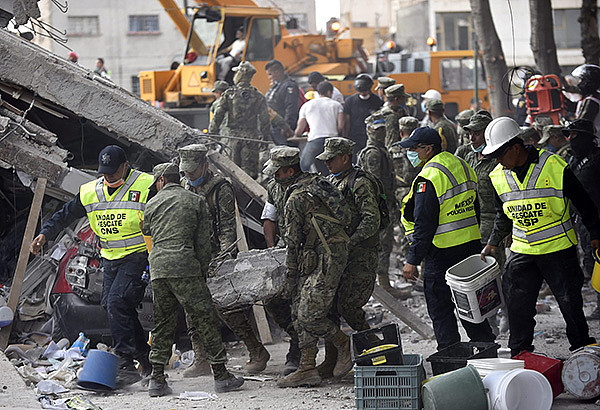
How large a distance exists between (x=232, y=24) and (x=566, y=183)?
11.9 meters

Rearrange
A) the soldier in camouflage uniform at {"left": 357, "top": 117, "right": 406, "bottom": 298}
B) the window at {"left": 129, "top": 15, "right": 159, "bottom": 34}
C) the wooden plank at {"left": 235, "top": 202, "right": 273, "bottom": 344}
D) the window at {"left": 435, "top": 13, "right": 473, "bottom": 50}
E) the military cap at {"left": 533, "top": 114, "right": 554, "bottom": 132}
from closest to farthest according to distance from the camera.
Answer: the wooden plank at {"left": 235, "top": 202, "right": 273, "bottom": 344} < the soldier in camouflage uniform at {"left": 357, "top": 117, "right": 406, "bottom": 298} < the military cap at {"left": 533, "top": 114, "right": 554, "bottom": 132} < the window at {"left": 129, "top": 15, "right": 159, "bottom": 34} < the window at {"left": 435, "top": 13, "right": 473, "bottom": 50}

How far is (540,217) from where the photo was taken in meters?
6.20

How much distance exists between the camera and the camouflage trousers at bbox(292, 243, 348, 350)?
6754 millimetres

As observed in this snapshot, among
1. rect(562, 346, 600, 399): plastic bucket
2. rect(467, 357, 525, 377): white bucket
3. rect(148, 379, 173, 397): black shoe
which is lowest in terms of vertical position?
rect(148, 379, 173, 397): black shoe

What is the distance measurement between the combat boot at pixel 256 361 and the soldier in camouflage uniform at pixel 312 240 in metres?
0.83

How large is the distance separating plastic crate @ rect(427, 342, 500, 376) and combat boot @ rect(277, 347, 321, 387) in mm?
1073

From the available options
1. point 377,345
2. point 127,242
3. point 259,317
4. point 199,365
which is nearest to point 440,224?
point 377,345

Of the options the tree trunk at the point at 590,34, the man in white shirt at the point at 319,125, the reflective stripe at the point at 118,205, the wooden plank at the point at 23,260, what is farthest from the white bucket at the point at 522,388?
the tree trunk at the point at 590,34

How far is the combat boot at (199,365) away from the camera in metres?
7.56

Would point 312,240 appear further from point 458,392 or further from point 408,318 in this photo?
point 408,318

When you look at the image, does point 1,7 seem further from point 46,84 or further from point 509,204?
point 509,204

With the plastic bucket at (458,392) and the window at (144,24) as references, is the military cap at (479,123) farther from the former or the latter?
the window at (144,24)

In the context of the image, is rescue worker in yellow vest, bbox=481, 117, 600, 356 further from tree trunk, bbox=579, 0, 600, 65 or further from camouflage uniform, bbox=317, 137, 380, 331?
tree trunk, bbox=579, 0, 600, 65

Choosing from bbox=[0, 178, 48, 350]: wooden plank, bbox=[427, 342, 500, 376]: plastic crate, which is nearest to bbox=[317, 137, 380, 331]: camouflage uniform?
bbox=[427, 342, 500, 376]: plastic crate
